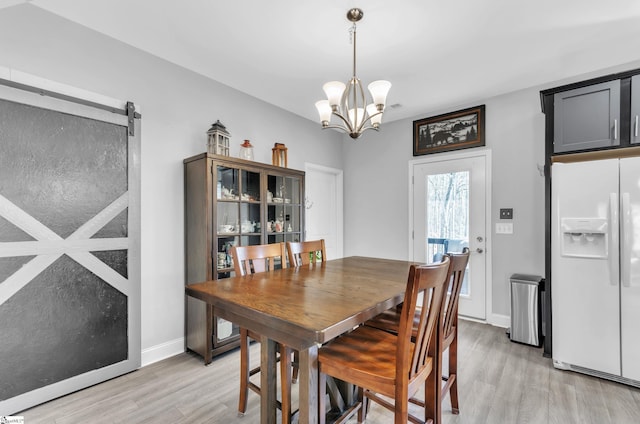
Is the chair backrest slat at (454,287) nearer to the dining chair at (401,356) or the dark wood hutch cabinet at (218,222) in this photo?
the dining chair at (401,356)

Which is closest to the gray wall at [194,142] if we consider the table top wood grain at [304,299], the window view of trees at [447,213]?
the window view of trees at [447,213]

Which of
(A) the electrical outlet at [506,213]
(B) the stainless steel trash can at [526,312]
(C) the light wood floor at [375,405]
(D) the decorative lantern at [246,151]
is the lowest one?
(C) the light wood floor at [375,405]

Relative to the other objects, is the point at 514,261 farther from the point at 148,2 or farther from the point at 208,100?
the point at 148,2

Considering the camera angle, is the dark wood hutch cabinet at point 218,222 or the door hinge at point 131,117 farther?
the dark wood hutch cabinet at point 218,222

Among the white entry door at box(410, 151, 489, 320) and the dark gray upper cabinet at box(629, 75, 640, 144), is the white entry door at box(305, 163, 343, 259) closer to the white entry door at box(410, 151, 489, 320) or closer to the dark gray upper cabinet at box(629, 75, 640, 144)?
the white entry door at box(410, 151, 489, 320)

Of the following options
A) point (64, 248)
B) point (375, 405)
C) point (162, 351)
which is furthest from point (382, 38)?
point (162, 351)

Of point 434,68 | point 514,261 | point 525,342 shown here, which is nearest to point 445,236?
point 514,261

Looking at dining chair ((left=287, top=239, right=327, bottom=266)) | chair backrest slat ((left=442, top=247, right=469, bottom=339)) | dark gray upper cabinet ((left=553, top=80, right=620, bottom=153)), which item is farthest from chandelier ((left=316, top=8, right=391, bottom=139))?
dark gray upper cabinet ((left=553, top=80, right=620, bottom=153))

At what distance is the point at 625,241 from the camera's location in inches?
85.6

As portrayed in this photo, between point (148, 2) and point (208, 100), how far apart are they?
107 cm

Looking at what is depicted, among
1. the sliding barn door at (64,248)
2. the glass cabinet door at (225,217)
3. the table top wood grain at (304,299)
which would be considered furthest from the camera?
the glass cabinet door at (225,217)

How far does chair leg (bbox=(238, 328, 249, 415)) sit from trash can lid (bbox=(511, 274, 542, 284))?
108 inches

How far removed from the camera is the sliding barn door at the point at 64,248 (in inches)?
73.7

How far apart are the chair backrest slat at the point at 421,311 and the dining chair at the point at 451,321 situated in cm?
23
